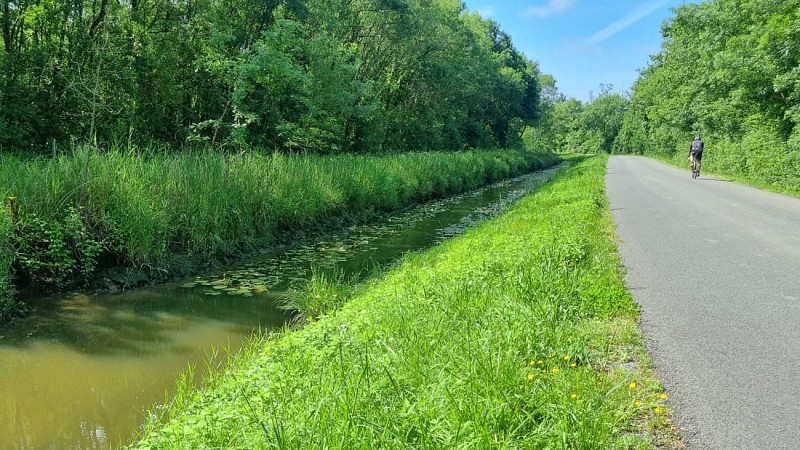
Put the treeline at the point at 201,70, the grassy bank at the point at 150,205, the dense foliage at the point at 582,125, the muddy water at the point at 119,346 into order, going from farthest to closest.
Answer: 1. the dense foliage at the point at 582,125
2. the treeline at the point at 201,70
3. the grassy bank at the point at 150,205
4. the muddy water at the point at 119,346

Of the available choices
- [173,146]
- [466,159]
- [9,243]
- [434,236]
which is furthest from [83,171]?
[466,159]

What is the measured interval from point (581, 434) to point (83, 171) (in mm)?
8089

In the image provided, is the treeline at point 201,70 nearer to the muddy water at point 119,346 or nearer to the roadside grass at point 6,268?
the roadside grass at point 6,268

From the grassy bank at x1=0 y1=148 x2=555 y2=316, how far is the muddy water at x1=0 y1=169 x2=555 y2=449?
0.67 m

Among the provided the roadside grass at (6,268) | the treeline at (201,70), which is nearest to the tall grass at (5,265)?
the roadside grass at (6,268)

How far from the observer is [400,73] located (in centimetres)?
3412

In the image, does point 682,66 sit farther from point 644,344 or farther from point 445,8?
point 644,344

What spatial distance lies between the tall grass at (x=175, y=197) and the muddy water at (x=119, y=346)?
0.79m

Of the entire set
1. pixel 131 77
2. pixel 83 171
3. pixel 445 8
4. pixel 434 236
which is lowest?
pixel 434 236

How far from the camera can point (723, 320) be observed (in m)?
4.77

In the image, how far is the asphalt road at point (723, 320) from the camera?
10.3ft

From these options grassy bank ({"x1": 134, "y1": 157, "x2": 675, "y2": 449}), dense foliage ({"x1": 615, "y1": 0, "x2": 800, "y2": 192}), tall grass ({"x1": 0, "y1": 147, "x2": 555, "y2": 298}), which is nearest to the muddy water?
grassy bank ({"x1": 134, "y1": 157, "x2": 675, "y2": 449})

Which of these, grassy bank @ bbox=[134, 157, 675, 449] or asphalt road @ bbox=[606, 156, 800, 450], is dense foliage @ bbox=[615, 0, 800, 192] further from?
grassy bank @ bbox=[134, 157, 675, 449]

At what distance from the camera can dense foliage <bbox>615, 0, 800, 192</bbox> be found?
18266 mm
